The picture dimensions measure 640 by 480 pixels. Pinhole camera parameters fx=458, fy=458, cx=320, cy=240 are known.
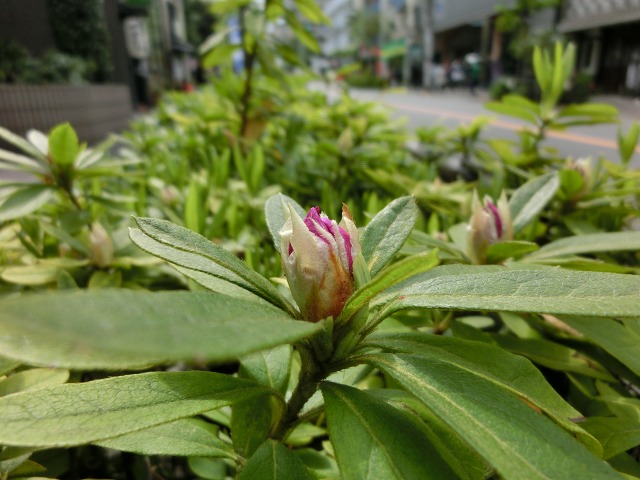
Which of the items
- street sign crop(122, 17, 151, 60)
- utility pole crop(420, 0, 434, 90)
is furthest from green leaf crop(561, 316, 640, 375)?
utility pole crop(420, 0, 434, 90)

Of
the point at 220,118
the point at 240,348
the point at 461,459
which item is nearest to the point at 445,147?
the point at 220,118

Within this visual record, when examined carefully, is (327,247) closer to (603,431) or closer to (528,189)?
(603,431)

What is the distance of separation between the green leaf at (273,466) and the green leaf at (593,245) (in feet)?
1.58

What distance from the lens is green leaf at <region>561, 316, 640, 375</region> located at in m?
0.55

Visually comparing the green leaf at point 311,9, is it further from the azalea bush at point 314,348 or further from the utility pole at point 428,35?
the utility pole at point 428,35

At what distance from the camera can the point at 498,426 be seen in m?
0.34

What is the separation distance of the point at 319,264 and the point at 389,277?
0.07m

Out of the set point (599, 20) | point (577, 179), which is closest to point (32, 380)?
point (577, 179)

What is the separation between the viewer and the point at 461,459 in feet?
1.34

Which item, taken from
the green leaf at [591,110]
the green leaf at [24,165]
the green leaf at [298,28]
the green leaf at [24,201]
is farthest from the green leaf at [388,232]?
the green leaf at [298,28]

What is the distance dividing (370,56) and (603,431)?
3888 cm

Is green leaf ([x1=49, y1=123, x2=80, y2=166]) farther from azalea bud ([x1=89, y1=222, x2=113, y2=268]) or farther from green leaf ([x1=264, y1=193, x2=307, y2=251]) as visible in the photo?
green leaf ([x1=264, y1=193, x2=307, y2=251])

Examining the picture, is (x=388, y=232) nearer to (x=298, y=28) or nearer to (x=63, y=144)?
(x=63, y=144)

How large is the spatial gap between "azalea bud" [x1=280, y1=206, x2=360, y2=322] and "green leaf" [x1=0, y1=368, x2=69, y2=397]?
32 centimetres
